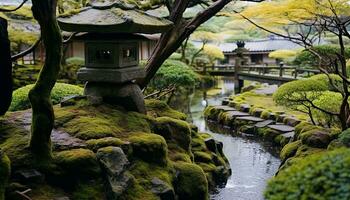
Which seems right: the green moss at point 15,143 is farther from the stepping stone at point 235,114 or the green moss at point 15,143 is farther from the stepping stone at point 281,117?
the stepping stone at point 235,114

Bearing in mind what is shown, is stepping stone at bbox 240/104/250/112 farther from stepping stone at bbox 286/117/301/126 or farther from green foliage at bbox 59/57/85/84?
green foliage at bbox 59/57/85/84

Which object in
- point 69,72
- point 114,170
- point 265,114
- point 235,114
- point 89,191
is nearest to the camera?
point 89,191

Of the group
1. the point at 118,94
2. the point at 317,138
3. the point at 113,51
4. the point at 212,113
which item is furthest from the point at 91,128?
the point at 212,113

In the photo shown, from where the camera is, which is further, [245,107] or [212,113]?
[212,113]

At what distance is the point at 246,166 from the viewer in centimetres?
1310

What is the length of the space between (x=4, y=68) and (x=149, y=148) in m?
3.10

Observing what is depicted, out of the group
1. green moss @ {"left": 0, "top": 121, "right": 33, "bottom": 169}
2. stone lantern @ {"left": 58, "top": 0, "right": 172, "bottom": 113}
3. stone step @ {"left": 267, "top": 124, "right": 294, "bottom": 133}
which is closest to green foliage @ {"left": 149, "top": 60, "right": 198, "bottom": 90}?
stone step @ {"left": 267, "top": 124, "right": 294, "bottom": 133}

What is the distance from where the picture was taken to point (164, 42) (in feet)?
38.3

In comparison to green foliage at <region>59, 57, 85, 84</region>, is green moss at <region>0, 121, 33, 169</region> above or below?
below

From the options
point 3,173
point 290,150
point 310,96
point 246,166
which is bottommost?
point 246,166

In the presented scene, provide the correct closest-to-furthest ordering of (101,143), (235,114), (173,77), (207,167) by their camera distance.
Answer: (101,143) → (207,167) → (173,77) → (235,114)

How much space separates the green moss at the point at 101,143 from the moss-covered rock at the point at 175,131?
7.62ft

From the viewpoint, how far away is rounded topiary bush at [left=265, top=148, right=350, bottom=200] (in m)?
3.28

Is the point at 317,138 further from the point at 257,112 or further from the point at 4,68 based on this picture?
the point at 257,112
